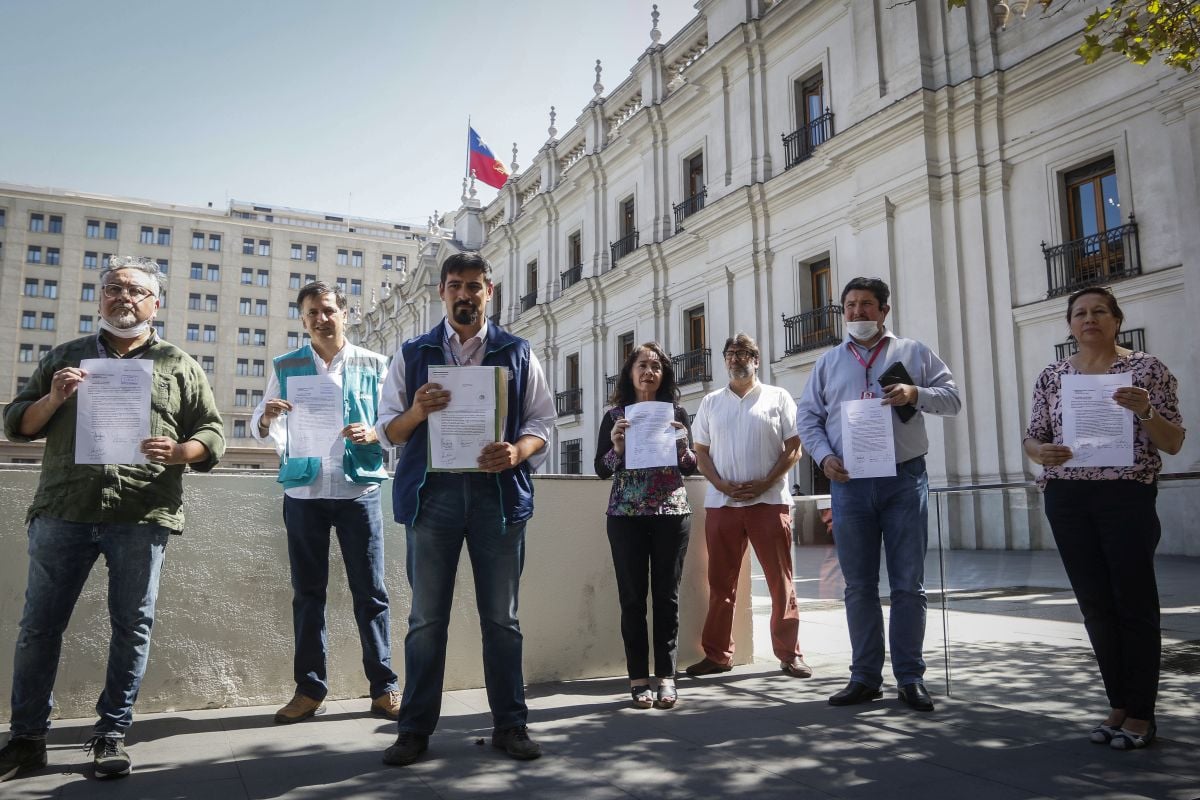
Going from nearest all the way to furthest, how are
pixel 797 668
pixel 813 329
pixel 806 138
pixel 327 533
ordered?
pixel 327 533
pixel 797 668
pixel 813 329
pixel 806 138

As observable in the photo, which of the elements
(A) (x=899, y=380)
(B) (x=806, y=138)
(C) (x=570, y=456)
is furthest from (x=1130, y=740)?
(C) (x=570, y=456)

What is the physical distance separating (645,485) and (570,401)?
2277 cm

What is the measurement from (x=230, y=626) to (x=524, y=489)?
5.36 feet

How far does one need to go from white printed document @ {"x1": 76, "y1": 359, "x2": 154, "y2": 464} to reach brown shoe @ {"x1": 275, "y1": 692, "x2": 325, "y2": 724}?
49.0 inches

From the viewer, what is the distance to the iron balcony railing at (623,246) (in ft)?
78.9

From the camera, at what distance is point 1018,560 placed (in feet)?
13.0

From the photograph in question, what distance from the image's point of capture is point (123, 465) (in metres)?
3.12

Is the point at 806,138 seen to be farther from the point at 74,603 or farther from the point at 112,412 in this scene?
the point at 74,603

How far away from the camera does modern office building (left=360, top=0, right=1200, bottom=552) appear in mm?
12031

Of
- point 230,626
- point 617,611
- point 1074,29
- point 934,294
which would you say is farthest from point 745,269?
point 230,626

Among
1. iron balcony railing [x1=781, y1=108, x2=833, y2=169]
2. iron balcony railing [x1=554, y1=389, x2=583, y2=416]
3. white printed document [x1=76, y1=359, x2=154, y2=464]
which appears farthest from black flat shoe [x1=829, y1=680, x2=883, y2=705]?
iron balcony railing [x1=554, y1=389, x2=583, y2=416]

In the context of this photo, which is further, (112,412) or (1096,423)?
(1096,423)

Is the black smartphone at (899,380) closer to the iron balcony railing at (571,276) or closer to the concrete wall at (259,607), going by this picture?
the concrete wall at (259,607)

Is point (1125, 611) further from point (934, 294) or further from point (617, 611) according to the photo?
point (934, 294)
